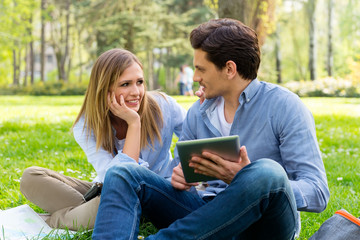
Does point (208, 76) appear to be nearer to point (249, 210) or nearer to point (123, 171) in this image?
point (123, 171)

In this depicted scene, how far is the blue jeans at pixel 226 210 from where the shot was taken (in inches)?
82.6

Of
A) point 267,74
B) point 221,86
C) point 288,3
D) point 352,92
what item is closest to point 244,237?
point 221,86

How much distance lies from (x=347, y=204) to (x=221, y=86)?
174cm

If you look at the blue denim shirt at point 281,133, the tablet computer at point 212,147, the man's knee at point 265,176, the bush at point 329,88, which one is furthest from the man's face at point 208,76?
the bush at point 329,88

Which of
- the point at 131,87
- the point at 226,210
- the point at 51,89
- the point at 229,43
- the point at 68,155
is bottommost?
the point at 51,89

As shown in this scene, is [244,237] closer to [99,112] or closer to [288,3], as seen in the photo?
[99,112]

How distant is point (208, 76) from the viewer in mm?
2684

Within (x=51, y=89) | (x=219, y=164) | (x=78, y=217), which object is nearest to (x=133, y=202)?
(x=219, y=164)

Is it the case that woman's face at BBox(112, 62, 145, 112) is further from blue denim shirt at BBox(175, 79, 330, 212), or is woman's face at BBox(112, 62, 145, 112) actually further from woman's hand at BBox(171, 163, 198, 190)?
woman's hand at BBox(171, 163, 198, 190)

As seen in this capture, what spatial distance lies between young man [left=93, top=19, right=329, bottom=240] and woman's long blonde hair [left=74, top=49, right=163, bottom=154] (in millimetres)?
547

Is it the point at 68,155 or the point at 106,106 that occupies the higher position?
the point at 106,106

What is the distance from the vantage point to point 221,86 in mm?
2686

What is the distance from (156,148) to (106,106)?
52 cm

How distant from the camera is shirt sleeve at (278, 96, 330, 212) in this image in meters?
2.24
